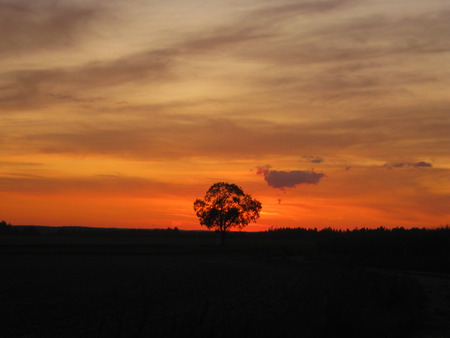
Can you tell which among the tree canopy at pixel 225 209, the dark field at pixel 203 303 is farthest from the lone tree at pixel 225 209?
the dark field at pixel 203 303

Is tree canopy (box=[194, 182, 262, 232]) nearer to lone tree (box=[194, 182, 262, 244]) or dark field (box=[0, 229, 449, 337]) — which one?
lone tree (box=[194, 182, 262, 244])

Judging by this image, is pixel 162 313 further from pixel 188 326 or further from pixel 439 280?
pixel 439 280

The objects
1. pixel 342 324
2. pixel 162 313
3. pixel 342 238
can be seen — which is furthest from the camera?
pixel 342 238

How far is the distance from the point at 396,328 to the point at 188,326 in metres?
7.59

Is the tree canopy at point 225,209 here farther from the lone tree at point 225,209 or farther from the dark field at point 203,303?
the dark field at point 203,303

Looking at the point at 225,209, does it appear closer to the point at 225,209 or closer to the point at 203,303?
the point at 225,209

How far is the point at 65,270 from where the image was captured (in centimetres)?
3559

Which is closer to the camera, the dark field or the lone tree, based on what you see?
the dark field

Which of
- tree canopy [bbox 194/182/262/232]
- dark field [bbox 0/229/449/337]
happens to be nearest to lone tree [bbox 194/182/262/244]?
tree canopy [bbox 194/182/262/232]

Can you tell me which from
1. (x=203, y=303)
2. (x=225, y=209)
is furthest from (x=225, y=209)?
(x=203, y=303)

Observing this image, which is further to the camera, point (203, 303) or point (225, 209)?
point (225, 209)

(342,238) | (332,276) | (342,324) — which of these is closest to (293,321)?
(342,324)

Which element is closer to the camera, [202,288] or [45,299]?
[45,299]

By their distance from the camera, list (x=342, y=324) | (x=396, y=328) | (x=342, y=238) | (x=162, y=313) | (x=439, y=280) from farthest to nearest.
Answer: (x=342, y=238)
(x=439, y=280)
(x=162, y=313)
(x=396, y=328)
(x=342, y=324)
